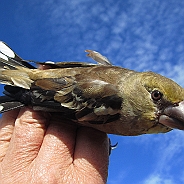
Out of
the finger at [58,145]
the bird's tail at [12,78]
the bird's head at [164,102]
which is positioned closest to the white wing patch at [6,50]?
the bird's tail at [12,78]

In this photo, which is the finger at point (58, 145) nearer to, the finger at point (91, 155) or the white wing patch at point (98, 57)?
the finger at point (91, 155)

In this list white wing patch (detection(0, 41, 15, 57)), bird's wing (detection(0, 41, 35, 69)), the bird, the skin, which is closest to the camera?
the skin

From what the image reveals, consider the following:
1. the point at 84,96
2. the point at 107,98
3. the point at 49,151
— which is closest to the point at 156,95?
the point at 107,98

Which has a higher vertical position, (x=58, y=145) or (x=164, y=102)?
(x=164, y=102)

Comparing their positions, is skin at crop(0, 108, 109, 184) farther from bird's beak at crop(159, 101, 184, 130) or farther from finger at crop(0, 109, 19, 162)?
bird's beak at crop(159, 101, 184, 130)

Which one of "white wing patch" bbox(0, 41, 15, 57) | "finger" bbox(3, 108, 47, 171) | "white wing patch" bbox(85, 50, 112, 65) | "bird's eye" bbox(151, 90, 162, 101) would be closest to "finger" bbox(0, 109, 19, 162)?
"finger" bbox(3, 108, 47, 171)


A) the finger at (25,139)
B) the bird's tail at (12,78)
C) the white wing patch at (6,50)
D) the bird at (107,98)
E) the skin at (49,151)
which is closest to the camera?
the skin at (49,151)

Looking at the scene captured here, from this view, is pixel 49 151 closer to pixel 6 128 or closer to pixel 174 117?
pixel 6 128
